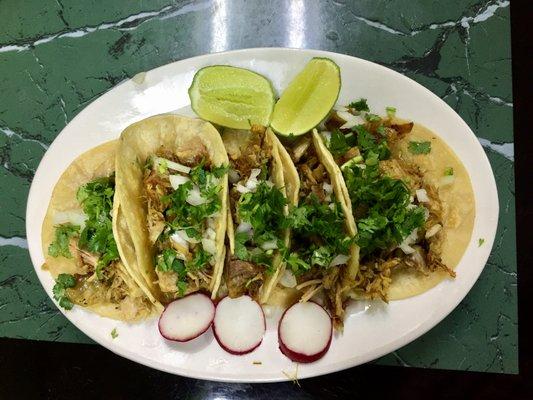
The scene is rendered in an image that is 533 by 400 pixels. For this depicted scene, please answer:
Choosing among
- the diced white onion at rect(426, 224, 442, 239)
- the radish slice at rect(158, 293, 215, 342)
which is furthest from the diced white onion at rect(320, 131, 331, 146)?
the radish slice at rect(158, 293, 215, 342)

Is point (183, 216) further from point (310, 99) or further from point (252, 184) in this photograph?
point (310, 99)

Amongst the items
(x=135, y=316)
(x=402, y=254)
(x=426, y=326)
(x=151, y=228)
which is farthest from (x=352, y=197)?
(x=135, y=316)

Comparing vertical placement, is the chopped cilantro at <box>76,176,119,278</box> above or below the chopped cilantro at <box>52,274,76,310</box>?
above

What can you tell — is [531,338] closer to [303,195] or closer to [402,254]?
[402,254]

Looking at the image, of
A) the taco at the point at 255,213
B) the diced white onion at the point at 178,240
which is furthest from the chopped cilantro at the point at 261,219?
the diced white onion at the point at 178,240

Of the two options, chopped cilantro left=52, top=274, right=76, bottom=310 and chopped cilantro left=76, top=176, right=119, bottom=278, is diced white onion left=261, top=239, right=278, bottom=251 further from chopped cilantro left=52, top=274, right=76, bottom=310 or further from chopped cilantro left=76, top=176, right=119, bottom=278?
chopped cilantro left=52, top=274, right=76, bottom=310

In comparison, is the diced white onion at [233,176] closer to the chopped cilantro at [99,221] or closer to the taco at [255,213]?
the taco at [255,213]
